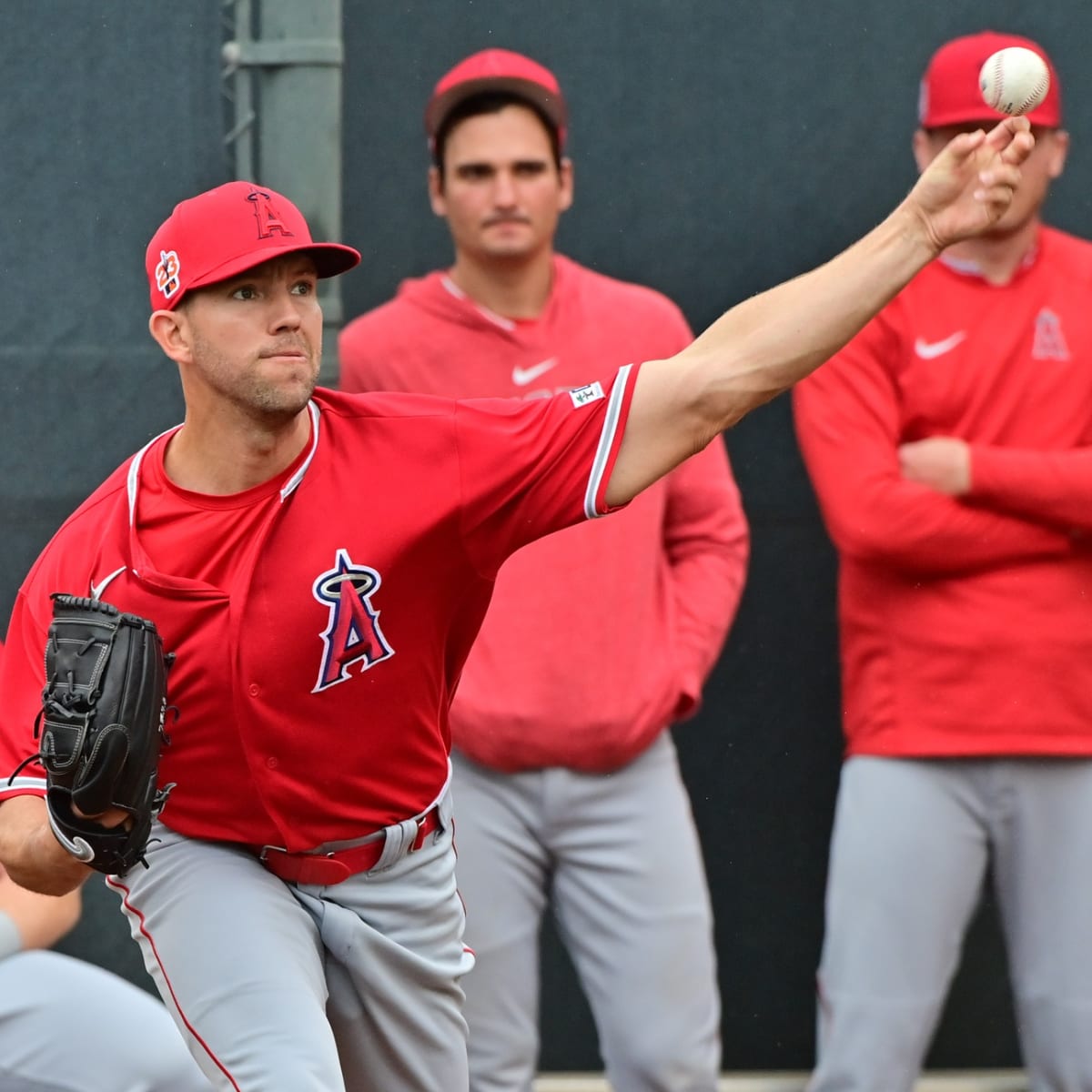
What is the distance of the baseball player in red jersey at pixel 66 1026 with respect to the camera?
3551mm

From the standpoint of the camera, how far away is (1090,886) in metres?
3.88

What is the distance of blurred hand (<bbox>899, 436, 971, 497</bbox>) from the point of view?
3863 mm

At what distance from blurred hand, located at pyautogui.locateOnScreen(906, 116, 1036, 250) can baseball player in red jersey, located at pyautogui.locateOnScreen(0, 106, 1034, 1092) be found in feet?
0.56

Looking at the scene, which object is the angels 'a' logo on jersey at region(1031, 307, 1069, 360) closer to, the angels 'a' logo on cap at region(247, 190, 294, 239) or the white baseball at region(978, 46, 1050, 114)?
the white baseball at region(978, 46, 1050, 114)

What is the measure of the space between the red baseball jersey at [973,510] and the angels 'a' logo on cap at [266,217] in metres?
1.23

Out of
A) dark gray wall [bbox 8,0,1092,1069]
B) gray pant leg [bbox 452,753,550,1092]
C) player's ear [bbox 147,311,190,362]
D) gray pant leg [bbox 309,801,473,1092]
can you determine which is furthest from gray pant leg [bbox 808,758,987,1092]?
player's ear [bbox 147,311,190,362]

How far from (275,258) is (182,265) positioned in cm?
14

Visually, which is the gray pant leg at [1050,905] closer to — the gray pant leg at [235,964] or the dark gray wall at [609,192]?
the dark gray wall at [609,192]

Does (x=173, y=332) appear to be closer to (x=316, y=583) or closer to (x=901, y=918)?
(x=316, y=583)

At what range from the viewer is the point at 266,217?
10.5 feet

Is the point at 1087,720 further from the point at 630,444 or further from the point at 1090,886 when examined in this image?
the point at 630,444

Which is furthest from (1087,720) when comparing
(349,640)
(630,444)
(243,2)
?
(243,2)

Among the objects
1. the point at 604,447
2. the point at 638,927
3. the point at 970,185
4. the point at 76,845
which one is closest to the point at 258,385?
the point at 604,447

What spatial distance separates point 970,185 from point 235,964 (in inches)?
58.4
